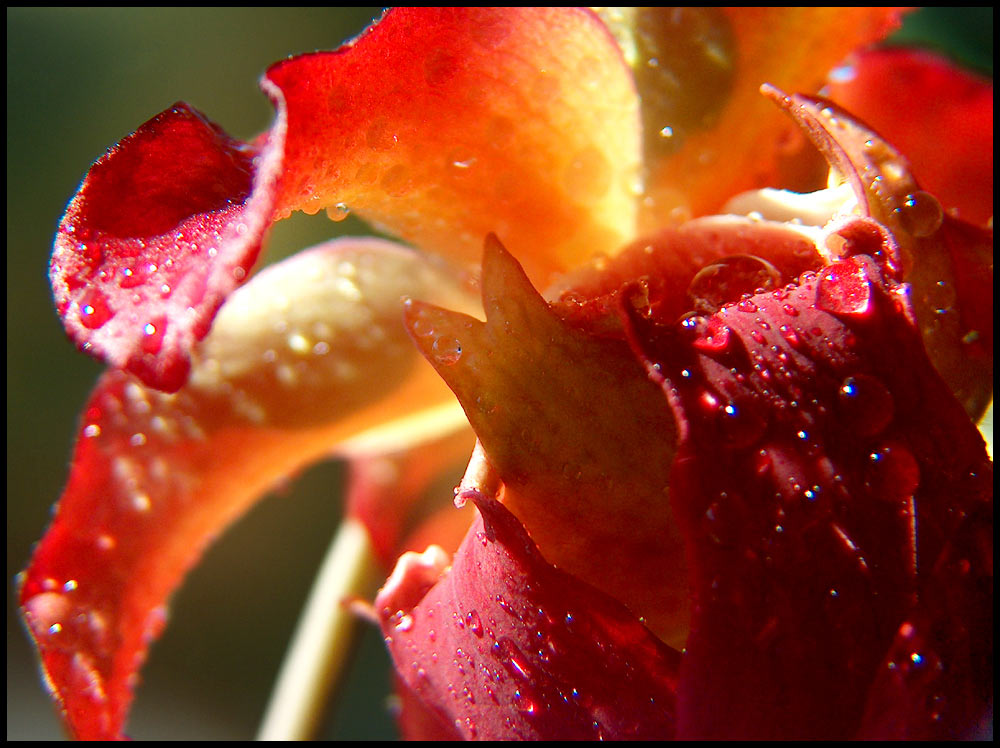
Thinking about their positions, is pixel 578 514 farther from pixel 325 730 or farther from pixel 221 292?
pixel 325 730

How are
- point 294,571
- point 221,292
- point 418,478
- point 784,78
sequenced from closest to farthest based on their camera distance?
1. point 221,292
2. point 784,78
3. point 418,478
4. point 294,571

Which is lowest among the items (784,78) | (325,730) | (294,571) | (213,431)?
(294,571)

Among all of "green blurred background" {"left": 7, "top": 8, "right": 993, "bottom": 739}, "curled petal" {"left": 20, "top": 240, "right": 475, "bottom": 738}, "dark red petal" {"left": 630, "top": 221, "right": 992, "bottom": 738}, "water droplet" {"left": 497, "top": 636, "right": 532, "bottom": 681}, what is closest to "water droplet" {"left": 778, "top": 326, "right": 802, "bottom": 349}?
"dark red petal" {"left": 630, "top": 221, "right": 992, "bottom": 738}

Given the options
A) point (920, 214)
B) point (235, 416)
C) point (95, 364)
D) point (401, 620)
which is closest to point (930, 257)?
point (920, 214)

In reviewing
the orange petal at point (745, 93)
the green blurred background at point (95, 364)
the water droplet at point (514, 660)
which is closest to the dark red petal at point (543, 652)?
the water droplet at point (514, 660)

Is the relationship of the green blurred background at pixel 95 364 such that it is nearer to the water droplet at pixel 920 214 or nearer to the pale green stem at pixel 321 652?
the pale green stem at pixel 321 652

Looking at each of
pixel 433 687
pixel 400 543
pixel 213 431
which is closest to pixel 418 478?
pixel 400 543
